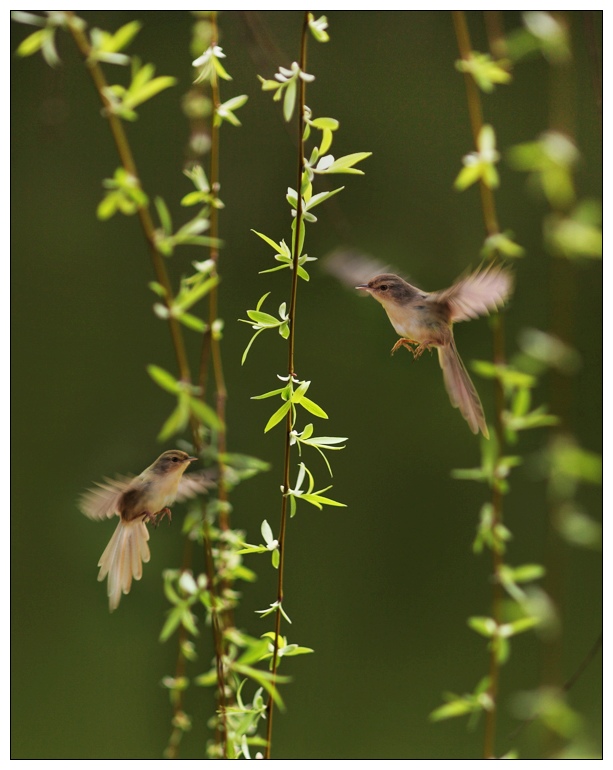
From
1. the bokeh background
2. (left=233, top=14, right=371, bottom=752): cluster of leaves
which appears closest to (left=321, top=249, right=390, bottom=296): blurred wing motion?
the bokeh background

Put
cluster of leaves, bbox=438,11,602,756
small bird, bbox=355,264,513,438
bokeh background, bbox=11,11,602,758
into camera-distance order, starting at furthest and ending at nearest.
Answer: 1. bokeh background, bbox=11,11,602,758
2. small bird, bbox=355,264,513,438
3. cluster of leaves, bbox=438,11,602,756

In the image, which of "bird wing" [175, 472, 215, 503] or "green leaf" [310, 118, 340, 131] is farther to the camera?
"bird wing" [175, 472, 215, 503]

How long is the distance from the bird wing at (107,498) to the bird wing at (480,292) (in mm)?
252

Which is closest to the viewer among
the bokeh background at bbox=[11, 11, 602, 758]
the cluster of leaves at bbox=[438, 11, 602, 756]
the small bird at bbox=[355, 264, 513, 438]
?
the cluster of leaves at bbox=[438, 11, 602, 756]

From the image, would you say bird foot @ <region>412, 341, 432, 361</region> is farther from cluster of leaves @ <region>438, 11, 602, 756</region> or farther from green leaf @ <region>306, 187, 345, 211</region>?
green leaf @ <region>306, 187, 345, 211</region>

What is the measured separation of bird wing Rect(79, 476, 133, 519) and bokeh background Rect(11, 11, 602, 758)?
1.5 inches

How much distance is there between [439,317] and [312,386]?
21cm

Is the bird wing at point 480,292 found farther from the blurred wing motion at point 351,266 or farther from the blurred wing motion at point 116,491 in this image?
the blurred wing motion at point 116,491

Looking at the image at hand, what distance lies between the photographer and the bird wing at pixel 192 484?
44cm

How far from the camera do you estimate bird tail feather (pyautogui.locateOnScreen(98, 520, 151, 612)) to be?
454 millimetres

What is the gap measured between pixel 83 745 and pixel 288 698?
0.23m

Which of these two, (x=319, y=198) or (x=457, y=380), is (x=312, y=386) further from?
(x=319, y=198)

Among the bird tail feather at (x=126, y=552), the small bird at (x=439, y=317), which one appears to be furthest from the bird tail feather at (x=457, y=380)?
the bird tail feather at (x=126, y=552)

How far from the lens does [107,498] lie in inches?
18.1
